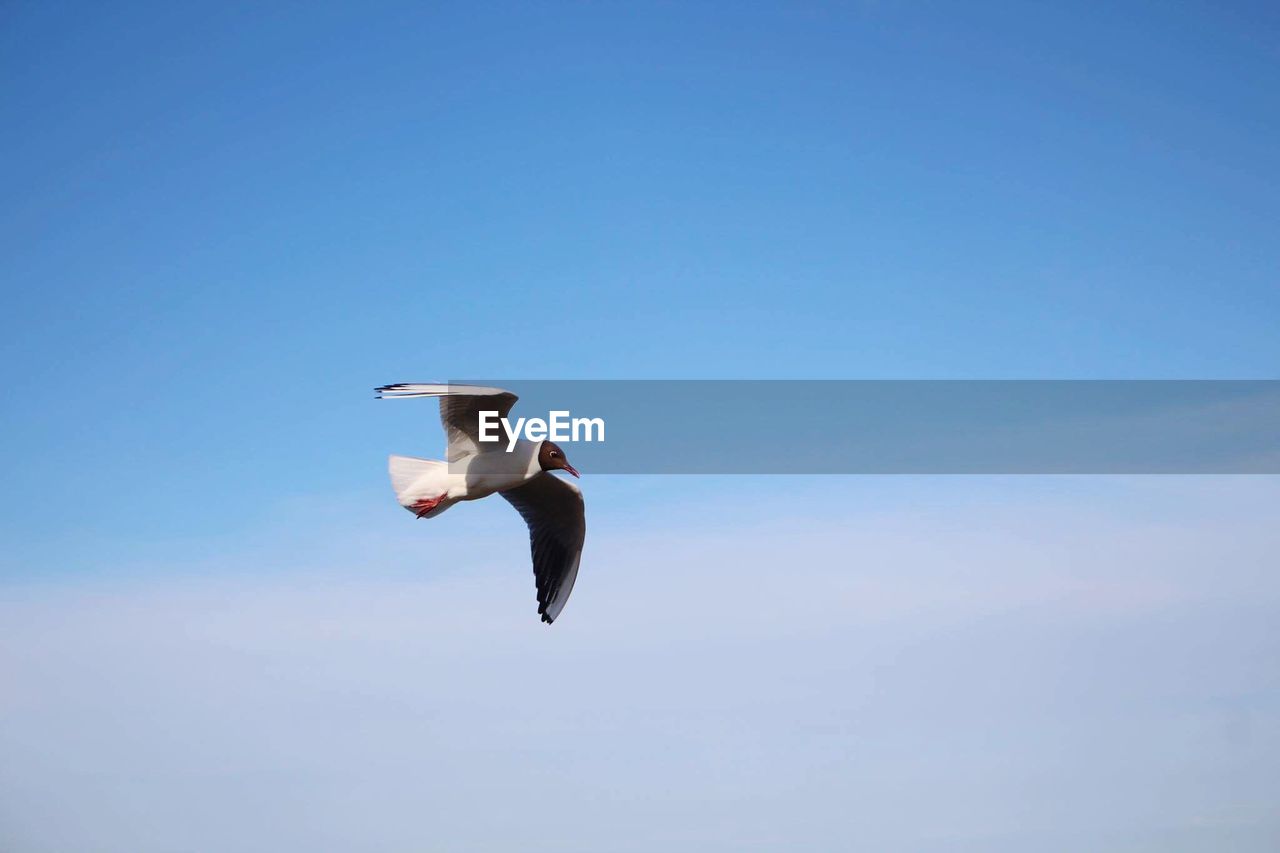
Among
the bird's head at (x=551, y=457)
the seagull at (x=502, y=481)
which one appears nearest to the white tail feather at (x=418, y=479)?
the seagull at (x=502, y=481)

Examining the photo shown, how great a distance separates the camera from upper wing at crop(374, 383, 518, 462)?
30.2ft

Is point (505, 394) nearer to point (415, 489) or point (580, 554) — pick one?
point (415, 489)

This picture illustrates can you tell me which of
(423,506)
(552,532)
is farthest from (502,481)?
(552,532)

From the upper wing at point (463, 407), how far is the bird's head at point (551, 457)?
0.42m

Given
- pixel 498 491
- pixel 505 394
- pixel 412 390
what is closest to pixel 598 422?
pixel 498 491

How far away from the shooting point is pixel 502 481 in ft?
35.3

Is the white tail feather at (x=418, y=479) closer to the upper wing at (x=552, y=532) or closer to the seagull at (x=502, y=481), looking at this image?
the seagull at (x=502, y=481)

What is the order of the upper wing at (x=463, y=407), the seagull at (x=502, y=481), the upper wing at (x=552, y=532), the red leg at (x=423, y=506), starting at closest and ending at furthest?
the upper wing at (x=463, y=407) → the seagull at (x=502, y=481) → the red leg at (x=423, y=506) → the upper wing at (x=552, y=532)

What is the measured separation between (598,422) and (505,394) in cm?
211

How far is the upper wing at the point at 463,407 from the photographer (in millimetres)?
9211

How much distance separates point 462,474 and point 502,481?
40 cm

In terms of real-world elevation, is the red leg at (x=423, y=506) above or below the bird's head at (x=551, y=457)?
below

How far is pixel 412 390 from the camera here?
9164 millimetres

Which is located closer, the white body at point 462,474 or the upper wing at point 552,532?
the white body at point 462,474
